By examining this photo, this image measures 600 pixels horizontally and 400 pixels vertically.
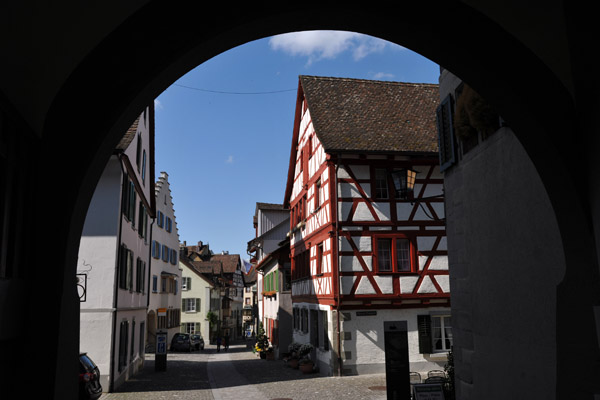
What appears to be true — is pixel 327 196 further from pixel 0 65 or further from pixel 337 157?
pixel 0 65

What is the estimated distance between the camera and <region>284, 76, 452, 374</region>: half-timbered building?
693 inches

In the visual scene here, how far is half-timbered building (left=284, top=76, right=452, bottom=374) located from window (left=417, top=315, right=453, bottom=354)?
34mm

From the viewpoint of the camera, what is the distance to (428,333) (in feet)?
58.5

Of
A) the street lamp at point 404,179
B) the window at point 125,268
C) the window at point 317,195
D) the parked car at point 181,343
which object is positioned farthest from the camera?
the parked car at point 181,343

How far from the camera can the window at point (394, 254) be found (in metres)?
18.1

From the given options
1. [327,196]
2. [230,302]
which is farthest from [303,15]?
[230,302]

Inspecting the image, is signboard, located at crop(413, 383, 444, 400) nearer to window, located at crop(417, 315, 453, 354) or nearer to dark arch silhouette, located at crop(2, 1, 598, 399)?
dark arch silhouette, located at crop(2, 1, 598, 399)

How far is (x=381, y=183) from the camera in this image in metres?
18.8

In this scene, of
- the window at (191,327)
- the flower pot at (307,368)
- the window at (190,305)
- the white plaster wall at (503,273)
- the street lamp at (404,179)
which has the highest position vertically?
the street lamp at (404,179)

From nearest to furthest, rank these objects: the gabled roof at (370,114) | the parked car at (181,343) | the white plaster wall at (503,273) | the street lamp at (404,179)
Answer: the white plaster wall at (503,273)
the street lamp at (404,179)
the gabled roof at (370,114)
the parked car at (181,343)

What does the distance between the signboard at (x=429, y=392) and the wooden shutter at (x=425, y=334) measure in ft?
29.5

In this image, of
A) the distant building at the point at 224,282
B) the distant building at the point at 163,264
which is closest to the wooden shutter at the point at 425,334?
the distant building at the point at 163,264

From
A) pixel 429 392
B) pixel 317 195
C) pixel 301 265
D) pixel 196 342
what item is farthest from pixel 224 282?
pixel 429 392

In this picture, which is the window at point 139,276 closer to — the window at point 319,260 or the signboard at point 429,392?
the window at point 319,260
